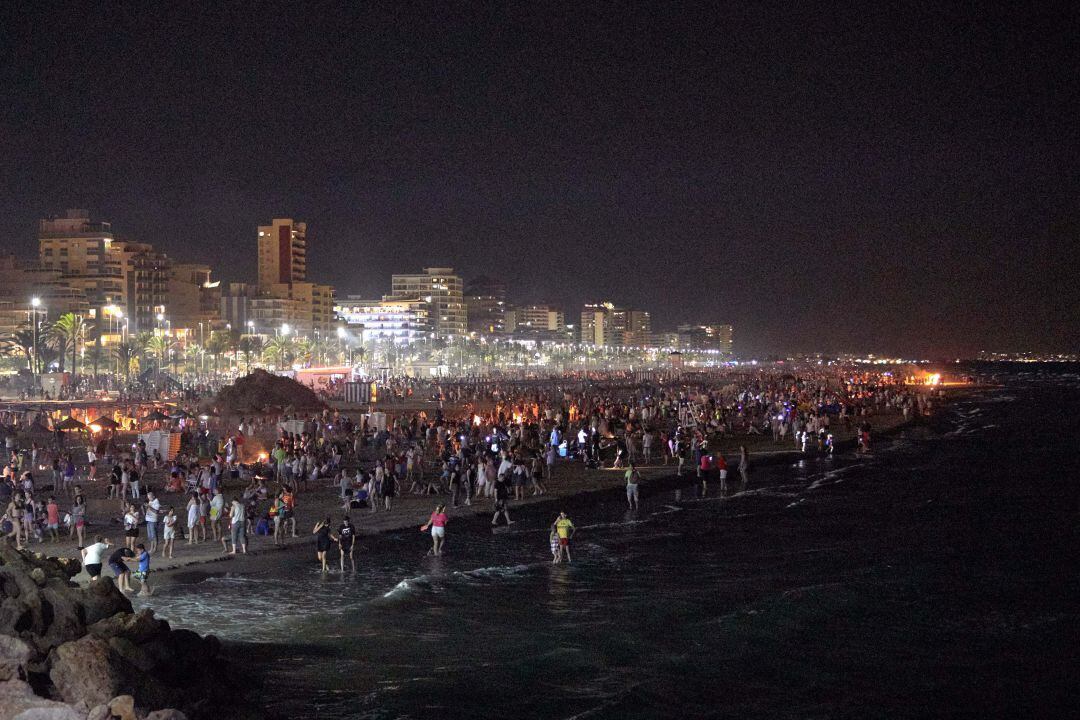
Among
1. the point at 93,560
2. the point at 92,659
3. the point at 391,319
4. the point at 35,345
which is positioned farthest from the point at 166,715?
the point at 391,319

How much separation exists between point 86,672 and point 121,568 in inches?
238

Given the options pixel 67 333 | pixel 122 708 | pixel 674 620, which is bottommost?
pixel 674 620

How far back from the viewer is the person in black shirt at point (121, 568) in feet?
49.2

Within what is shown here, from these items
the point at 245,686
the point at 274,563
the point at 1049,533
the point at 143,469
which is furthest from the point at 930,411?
the point at 245,686

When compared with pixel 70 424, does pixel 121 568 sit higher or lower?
lower

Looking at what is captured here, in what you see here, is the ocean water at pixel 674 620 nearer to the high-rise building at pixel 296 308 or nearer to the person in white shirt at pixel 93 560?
the person in white shirt at pixel 93 560

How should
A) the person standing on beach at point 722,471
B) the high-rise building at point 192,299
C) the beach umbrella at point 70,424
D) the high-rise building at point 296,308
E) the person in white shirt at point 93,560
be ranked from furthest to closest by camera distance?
1. the high-rise building at point 296,308
2. the high-rise building at point 192,299
3. the beach umbrella at point 70,424
4. the person standing on beach at point 722,471
5. the person in white shirt at point 93,560

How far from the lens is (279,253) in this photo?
577 ft

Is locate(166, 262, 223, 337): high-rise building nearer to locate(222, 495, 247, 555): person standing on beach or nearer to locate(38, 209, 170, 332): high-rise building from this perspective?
locate(38, 209, 170, 332): high-rise building

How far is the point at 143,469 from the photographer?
94.5 ft

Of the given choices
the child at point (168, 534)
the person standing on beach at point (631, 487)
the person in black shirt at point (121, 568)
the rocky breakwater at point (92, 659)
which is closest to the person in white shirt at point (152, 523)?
the child at point (168, 534)

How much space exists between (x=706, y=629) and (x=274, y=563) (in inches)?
318

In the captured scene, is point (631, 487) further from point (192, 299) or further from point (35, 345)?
point (192, 299)

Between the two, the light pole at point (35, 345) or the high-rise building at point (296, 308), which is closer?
the light pole at point (35, 345)
